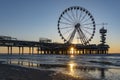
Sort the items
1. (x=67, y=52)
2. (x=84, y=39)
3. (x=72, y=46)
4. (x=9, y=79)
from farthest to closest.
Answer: (x=67, y=52), (x=72, y=46), (x=84, y=39), (x=9, y=79)

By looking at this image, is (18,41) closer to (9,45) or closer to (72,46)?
(9,45)

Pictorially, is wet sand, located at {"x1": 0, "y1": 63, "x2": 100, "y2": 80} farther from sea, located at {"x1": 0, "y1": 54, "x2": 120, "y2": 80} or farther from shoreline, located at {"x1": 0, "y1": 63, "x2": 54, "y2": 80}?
sea, located at {"x1": 0, "y1": 54, "x2": 120, "y2": 80}

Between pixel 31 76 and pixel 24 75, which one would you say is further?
pixel 24 75

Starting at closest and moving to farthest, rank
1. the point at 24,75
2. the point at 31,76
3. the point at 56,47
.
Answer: the point at 31,76 → the point at 24,75 → the point at 56,47

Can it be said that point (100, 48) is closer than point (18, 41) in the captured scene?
No

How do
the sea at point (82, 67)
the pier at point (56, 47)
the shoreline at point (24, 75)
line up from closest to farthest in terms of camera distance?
the shoreline at point (24, 75), the sea at point (82, 67), the pier at point (56, 47)

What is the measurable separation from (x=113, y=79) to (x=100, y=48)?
166 metres

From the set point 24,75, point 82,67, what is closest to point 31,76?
point 24,75

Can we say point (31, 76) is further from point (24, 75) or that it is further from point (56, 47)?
point (56, 47)

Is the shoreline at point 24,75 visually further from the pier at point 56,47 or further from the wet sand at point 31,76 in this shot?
the pier at point 56,47

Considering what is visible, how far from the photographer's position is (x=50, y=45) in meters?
176

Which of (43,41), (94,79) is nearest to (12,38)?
(43,41)

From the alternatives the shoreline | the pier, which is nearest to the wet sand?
the shoreline

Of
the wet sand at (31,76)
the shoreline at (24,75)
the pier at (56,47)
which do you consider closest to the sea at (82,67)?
the wet sand at (31,76)
